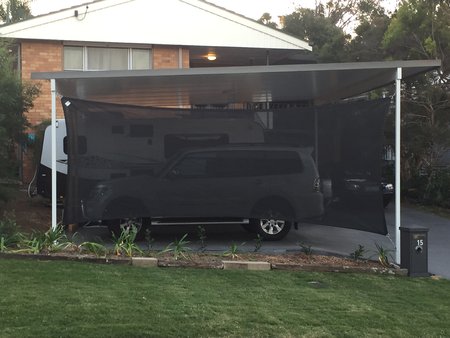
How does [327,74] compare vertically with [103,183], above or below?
above

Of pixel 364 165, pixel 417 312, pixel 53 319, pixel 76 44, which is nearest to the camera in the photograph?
pixel 53 319

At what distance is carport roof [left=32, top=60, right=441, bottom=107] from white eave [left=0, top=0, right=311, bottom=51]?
14.2 feet

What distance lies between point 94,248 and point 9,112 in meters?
3.51

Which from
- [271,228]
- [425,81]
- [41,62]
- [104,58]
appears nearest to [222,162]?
[271,228]

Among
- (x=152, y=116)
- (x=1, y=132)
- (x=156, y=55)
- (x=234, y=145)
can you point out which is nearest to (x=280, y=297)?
(x=234, y=145)

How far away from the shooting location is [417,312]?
5820 mm

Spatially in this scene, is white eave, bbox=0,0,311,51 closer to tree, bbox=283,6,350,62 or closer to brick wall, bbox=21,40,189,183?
brick wall, bbox=21,40,189,183

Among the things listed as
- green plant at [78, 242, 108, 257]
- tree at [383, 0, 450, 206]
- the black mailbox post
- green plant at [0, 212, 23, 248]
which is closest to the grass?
the black mailbox post

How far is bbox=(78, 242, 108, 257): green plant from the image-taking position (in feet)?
25.2

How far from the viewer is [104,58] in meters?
15.9

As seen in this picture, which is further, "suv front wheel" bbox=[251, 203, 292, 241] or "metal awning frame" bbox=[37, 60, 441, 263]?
"suv front wheel" bbox=[251, 203, 292, 241]

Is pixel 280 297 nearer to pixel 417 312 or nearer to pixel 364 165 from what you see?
pixel 417 312

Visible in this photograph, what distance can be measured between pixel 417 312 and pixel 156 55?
1225 cm

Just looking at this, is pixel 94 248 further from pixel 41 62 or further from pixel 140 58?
pixel 140 58
